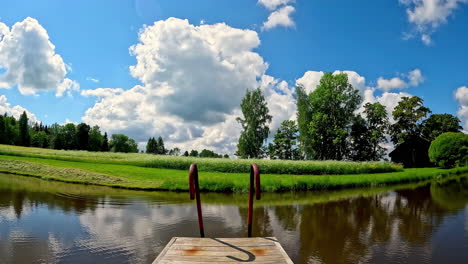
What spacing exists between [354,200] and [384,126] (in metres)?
41.6

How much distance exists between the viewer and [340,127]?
158 ft

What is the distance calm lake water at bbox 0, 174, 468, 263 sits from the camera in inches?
281

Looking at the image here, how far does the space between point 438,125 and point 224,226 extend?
64.2 m

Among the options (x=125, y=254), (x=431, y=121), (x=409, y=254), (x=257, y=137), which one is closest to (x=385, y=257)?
(x=409, y=254)

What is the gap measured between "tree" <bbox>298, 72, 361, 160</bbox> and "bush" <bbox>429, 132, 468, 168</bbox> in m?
12.8

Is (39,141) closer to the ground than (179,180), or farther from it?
farther from it

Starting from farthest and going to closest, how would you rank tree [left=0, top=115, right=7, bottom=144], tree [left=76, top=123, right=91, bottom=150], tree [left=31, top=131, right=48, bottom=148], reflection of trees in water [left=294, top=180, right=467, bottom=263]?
tree [left=31, top=131, right=48, bottom=148] < tree [left=76, top=123, right=91, bottom=150] < tree [left=0, top=115, right=7, bottom=144] < reflection of trees in water [left=294, top=180, right=467, bottom=263]

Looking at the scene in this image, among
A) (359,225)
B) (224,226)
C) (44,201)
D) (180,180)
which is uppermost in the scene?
(180,180)

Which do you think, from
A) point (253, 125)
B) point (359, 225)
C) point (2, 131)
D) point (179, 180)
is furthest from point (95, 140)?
point (359, 225)

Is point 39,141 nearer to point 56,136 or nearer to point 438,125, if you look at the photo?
point 56,136

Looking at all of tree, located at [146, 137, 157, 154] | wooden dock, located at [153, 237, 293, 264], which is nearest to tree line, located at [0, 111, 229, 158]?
tree, located at [146, 137, 157, 154]

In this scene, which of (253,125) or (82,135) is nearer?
(253,125)

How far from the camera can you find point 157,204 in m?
13.4

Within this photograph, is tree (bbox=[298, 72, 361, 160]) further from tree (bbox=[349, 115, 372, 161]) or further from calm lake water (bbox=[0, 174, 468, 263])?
calm lake water (bbox=[0, 174, 468, 263])
